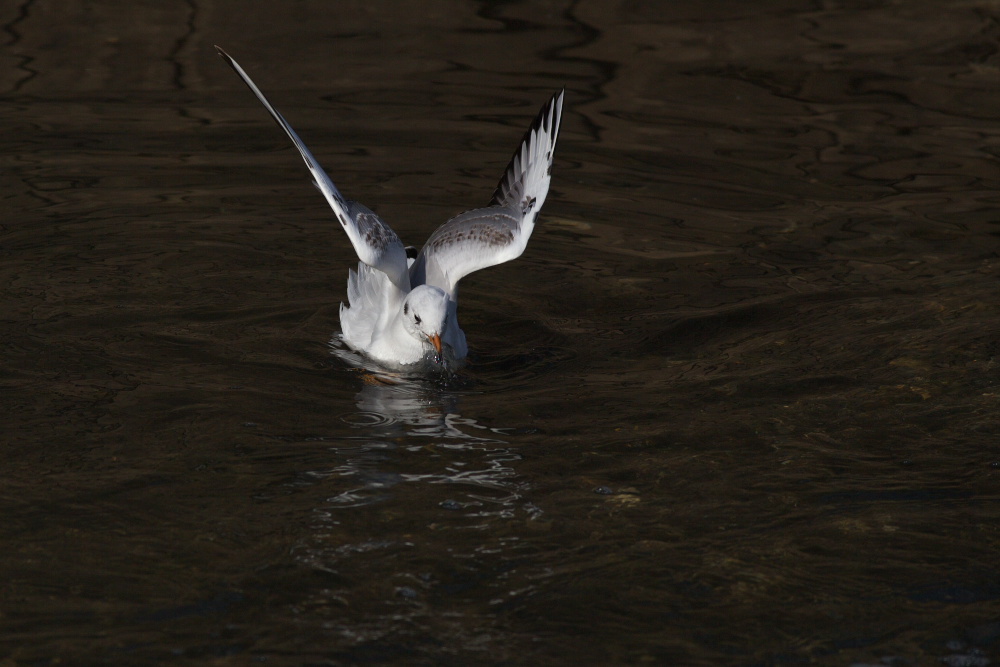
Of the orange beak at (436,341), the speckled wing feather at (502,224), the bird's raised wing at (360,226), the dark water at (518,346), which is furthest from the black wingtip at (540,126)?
the orange beak at (436,341)

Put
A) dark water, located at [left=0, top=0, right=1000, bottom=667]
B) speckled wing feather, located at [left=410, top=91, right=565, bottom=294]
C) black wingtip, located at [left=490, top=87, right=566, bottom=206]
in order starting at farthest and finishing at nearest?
black wingtip, located at [left=490, top=87, right=566, bottom=206]
speckled wing feather, located at [left=410, top=91, right=565, bottom=294]
dark water, located at [left=0, top=0, right=1000, bottom=667]

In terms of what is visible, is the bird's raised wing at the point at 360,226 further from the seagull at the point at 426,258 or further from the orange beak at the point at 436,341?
the orange beak at the point at 436,341

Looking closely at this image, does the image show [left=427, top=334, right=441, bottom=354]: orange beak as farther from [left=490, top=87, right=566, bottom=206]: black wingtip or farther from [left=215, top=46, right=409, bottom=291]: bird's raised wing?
[left=490, top=87, right=566, bottom=206]: black wingtip

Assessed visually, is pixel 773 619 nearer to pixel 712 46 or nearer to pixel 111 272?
pixel 111 272

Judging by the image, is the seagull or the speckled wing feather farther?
the speckled wing feather

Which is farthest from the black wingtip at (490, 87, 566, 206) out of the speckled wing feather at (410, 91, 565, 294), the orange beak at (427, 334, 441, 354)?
the orange beak at (427, 334, 441, 354)

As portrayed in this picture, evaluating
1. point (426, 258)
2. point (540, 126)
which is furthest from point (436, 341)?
point (540, 126)

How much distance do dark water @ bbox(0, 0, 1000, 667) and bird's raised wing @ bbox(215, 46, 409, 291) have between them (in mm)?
629

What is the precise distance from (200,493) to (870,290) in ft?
14.8

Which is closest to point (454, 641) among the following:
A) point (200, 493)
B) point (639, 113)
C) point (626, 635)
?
point (626, 635)

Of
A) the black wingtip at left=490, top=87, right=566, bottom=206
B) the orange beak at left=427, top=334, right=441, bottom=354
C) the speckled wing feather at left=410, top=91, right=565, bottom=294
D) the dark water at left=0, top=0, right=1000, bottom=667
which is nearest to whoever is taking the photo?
the dark water at left=0, top=0, right=1000, bottom=667

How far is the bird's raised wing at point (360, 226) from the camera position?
6977mm

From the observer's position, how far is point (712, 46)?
13.0 m

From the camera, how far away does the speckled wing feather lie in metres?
7.56
